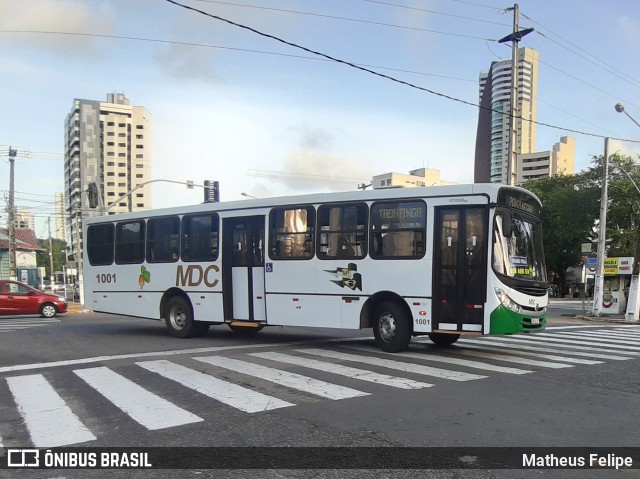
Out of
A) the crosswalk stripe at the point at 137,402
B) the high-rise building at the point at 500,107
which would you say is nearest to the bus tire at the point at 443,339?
the crosswalk stripe at the point at 137,402

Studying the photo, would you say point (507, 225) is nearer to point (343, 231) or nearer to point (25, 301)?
point (343, 231)

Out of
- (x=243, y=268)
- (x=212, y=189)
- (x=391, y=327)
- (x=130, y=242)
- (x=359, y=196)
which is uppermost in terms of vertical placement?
(x=212, y=189)

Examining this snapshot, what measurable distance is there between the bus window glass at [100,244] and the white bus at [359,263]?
4.92 feet

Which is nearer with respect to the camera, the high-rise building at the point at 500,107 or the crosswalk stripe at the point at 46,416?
the crosswalk stripe at the point at 46,416

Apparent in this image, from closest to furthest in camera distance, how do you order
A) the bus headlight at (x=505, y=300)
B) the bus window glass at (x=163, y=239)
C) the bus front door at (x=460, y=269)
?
the bus headlight at (x=505, y=300) < the bus front door at (x=460, y=269) < the bus window glass at (x=163, y=239)

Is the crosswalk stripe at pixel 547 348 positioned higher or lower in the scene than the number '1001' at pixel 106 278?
lower

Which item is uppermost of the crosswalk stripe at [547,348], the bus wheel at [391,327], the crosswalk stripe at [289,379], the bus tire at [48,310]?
the bus wheel at [391,327]

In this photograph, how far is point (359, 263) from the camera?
10719mm

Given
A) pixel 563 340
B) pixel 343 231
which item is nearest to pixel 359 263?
pixel 343 231

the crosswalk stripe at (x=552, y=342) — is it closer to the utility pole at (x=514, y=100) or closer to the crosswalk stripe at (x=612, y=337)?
the crosswalk stripe at (x=612, y=337)

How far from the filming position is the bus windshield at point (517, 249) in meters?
9.68

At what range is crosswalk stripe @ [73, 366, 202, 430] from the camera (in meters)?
5.78

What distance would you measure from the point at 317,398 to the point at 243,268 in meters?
6.08

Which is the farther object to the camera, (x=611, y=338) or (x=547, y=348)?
(x=611, y=338)
